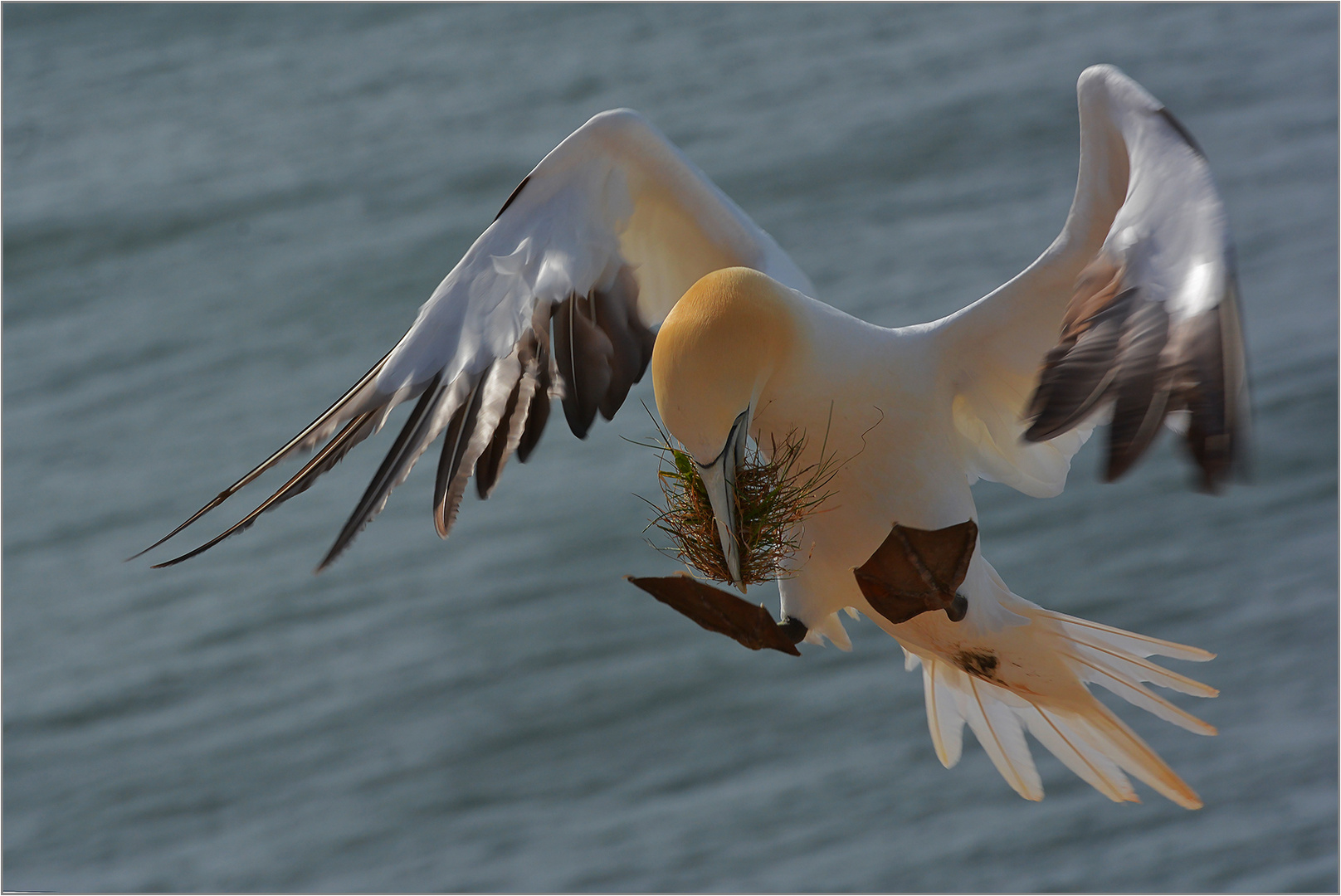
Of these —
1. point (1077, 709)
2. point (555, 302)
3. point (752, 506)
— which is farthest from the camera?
point (1077, 709)

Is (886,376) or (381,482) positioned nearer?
(886,376)

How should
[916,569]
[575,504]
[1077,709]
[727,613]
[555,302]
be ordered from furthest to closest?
[575,504] → [1077,709] → [555,302] → [727,613] → [916,569]

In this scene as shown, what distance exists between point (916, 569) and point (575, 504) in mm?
3919

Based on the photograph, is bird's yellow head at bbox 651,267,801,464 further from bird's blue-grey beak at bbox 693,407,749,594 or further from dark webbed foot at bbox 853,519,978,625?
dark webbed foot at bbox 853,519,978,625

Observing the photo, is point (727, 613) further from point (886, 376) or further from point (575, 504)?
point (575, 504)

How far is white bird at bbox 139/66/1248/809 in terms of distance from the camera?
1.61 metres

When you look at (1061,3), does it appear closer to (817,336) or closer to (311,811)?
(311,811)

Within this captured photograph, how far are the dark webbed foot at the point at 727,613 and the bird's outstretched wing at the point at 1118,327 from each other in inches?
18.5

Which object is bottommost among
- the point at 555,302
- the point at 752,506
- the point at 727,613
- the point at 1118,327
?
the point at 727,613

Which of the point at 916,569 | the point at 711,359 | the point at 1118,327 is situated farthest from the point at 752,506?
the point at 1118,327

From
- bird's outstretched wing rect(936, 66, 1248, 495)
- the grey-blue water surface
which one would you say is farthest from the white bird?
the grey-blue water surface

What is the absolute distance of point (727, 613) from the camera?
2.07 meters

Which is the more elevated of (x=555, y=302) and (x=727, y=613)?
(x=555, y=302)

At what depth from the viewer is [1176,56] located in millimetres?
7215
